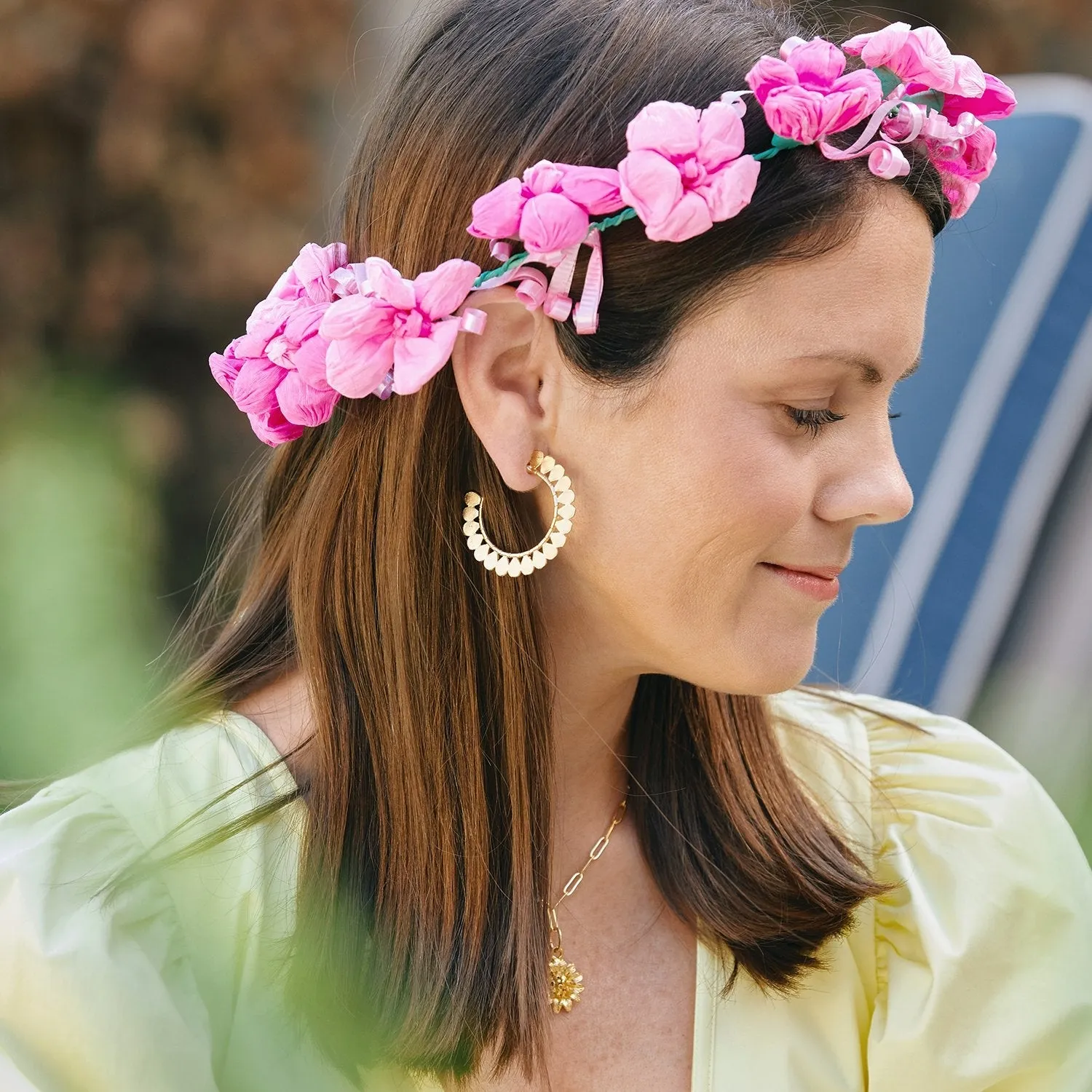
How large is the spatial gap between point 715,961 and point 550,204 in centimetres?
87

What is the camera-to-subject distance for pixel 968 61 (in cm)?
145

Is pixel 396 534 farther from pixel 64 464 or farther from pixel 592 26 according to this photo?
pixel 64 464

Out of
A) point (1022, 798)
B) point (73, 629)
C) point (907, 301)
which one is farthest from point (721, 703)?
point (73, 629)

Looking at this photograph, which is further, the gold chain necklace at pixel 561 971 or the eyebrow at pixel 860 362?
the gold chain necklace at pixel 561 971

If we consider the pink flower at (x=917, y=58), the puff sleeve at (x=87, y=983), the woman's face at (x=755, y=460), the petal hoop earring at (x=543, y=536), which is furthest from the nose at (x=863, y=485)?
the puff sleeve at (x=87, y=983)

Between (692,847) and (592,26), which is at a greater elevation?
(592,26)

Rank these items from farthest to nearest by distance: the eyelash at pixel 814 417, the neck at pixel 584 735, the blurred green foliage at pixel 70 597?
the neck at pixel 584 735
the eyelash at pixel 814 417
the blurred green foliage at pixel 70 597

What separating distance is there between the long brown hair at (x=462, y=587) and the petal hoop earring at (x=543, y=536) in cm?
2

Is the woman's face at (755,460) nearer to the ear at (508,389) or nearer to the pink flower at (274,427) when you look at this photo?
the ear at (508,389)

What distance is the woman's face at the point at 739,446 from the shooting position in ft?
4.33

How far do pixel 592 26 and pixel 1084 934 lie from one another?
1142mm

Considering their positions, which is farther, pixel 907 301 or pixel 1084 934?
pixel 1084 934

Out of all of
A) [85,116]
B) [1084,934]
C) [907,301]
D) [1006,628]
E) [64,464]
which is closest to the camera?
[64,464]

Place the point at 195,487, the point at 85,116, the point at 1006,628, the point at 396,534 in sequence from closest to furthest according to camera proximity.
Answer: the point at 396,534 → the point at 1006,628 → the point at 85,116 → the point at 195,487
